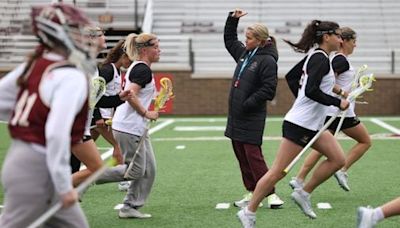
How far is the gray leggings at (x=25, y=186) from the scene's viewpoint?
431 centimetres

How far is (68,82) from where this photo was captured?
Result: 165 inches

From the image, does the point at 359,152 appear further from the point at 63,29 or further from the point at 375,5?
the point at 375,5

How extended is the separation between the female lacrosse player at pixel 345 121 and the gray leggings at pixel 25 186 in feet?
14.6

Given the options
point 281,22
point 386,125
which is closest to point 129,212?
point 386,125

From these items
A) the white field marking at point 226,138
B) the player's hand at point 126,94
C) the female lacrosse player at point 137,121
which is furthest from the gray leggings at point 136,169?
the white field marking at point 226,138

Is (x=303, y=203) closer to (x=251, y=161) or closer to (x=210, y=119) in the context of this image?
(x=251, y=161)

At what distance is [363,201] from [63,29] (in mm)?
5209

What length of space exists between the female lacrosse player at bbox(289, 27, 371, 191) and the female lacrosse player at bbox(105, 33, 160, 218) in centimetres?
153

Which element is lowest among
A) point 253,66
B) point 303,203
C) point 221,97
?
point 221,97

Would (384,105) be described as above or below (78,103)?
below

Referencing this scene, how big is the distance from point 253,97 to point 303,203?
1176 millimetres

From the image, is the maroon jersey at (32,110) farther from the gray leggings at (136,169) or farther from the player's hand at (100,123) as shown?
the player's hand at (100,123)

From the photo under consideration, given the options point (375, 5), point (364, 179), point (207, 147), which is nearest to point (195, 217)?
point (364, 179)

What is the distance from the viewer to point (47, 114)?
4258 millimetres
